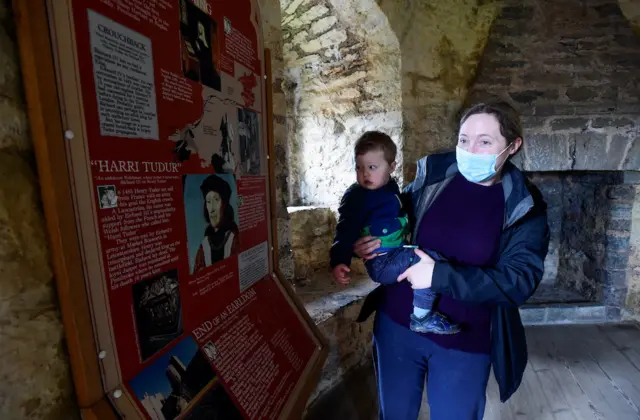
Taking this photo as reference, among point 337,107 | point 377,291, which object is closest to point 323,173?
point 337,107

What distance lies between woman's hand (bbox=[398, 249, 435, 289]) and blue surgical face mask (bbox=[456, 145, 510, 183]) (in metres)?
0.31

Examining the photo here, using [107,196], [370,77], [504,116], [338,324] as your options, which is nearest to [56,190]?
[107,196]

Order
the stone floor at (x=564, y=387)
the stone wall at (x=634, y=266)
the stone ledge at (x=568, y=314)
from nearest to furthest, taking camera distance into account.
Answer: the stone floor at (x=564, y=387) → the stone wall at (x=634, y=266) → the stone ledge at (x=568, y=314)

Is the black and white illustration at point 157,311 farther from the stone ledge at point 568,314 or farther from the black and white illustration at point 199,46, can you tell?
the stone ledge at point 568,314

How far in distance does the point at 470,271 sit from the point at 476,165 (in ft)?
1.12

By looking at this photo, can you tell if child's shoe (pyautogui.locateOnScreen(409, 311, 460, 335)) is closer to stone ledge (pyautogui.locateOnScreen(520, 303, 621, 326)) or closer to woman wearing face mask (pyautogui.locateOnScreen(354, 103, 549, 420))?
woman wearing face mask (pyautogui.locateOnScreen(354, 103, 549, 420))

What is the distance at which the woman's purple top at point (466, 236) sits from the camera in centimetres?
114

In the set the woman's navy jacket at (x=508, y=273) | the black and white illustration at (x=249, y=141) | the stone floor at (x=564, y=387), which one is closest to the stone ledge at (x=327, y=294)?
the stone floor at (x=564, y=387)

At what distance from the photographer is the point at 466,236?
1153 millimetres

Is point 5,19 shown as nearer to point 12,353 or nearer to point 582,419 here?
point 12,353

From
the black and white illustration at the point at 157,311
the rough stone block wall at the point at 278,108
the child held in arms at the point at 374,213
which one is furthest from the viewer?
the rough stone block wall at the point at 278,108

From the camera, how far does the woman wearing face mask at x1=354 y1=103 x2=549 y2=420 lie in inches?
41.9

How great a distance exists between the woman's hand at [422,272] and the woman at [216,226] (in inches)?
22.4

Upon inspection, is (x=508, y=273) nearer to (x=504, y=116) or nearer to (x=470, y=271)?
(x=470, y=271)
